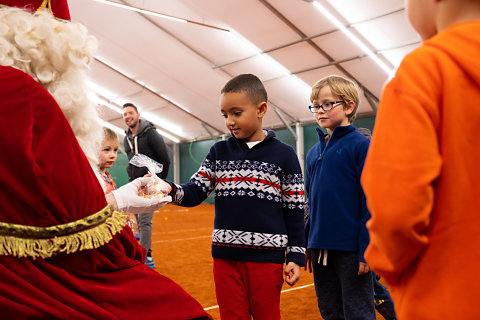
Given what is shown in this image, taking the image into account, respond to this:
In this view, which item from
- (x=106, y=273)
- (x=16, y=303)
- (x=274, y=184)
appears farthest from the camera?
(x=274, y=184)

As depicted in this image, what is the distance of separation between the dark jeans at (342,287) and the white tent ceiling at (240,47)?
6582mm

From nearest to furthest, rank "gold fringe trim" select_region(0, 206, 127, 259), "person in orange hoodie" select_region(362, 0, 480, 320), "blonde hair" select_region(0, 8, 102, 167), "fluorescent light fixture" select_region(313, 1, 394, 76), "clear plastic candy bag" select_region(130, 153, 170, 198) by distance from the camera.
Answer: "person in orange hoodie" select_region(362, 0, 480, 320), "gold fringe trim" select_region(0, 206, 127, 259), "blonde hair" select_region(0, 8, 102, 167), "clear plastic candy bag" select_region(130, 153, 170, 198), "fluorescent light fixture" select_region(313, 1, 394, 76)

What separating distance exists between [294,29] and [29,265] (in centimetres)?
863

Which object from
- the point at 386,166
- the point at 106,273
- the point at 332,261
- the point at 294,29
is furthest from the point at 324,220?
the point at 294,29

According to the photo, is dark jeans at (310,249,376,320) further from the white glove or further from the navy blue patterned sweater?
the white glove

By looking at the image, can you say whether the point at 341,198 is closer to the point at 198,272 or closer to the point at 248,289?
the point at 248,289

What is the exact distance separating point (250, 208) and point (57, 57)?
3.38 ft

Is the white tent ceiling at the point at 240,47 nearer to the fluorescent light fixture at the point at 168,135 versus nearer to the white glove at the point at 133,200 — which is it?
the fluorescent light fixture at the point at 168,135

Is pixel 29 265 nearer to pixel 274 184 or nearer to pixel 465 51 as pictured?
pixel 465 51

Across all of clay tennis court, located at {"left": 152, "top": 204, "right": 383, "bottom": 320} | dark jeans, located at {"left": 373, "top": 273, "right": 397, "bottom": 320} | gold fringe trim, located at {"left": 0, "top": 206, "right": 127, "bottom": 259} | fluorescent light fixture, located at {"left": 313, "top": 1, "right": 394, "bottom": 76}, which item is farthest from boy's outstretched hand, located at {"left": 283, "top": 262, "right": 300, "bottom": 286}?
fluorescent light fixture, located at {"left": 313, "top": 1, "right": 394, "bottom": 76}

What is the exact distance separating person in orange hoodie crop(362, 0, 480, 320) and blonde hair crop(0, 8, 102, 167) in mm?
852

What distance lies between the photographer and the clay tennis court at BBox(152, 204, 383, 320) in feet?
10.5

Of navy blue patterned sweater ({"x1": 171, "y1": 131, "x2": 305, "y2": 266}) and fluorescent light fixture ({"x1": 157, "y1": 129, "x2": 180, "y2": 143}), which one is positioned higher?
navy blue patterned sweater ({"x1": 171, "y1": 131, "x2": 305, "y2": 266})

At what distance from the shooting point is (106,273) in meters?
1.13
